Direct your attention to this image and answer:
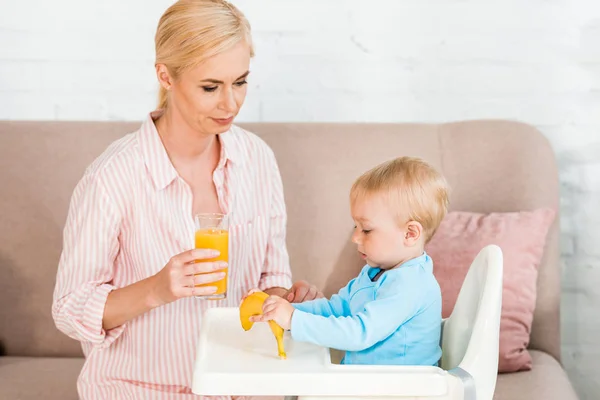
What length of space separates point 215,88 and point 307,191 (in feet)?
2.32

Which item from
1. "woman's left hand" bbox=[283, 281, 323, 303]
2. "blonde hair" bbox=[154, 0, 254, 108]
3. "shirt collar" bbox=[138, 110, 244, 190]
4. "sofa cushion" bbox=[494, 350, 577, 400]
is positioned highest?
"blonde hair" bbox=[154, 0, 254, 108]

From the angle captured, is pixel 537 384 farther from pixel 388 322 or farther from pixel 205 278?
pixel 205 278

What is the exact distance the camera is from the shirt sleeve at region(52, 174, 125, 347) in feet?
6.13

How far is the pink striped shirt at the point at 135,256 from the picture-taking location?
1905mm

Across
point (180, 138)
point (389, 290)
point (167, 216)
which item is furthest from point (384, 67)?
point (389, 290)

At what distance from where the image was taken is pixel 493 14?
2.74 metres

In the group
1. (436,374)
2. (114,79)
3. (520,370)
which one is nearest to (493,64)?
(520,370)

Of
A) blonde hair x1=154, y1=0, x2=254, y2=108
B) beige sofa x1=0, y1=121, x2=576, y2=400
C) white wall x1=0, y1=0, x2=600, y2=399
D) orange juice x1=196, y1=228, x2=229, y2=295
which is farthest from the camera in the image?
white wall x1=0, y1=0, x2=600, y2=399

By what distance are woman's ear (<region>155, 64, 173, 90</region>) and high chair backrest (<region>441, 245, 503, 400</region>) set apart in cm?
80

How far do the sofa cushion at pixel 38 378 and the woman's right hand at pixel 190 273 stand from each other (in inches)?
29.1

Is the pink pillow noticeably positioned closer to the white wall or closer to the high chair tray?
the white wall

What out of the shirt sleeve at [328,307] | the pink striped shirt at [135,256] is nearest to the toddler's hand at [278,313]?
the shirt sleeve at [328,307]

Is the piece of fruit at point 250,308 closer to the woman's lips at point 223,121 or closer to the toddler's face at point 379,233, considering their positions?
the toddler's face at point 379,233

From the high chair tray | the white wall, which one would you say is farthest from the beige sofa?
the high chair tray
